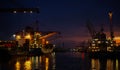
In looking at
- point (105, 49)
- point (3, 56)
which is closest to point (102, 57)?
point (105, 49)

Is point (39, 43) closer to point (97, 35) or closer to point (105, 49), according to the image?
point (97, 35)

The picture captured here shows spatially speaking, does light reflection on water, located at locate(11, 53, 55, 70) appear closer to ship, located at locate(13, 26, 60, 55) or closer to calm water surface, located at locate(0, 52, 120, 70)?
calm water surface, located at locate(0, 52, 120, 70)

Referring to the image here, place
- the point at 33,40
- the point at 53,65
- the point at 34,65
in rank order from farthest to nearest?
the point at 33,40 → the point at 53,65 → the point at 34,65

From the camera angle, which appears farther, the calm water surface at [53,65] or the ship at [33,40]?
the ship at [33,40]

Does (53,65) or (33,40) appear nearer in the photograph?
(53,65)

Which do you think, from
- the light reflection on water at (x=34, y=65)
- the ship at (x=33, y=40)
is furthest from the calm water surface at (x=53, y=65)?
the ship at (x=33, y=40)

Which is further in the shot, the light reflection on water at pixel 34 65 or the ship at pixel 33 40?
the ship at pixel 33 40

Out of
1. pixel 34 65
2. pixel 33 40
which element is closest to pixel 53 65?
pixel 34 65

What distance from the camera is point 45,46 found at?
14200cm

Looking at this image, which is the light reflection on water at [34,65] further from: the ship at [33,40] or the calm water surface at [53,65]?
the ship at [33,40]

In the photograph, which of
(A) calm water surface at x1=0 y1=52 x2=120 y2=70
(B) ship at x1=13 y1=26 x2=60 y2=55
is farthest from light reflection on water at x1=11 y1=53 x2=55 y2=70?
(B) ship at x1=13 y1=26 x2=60 y2=55

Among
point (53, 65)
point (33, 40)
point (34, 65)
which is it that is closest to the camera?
point (34, 65)

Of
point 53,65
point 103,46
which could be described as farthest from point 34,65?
point 103,46

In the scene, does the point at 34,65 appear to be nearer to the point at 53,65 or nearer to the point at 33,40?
the point at 53,65
